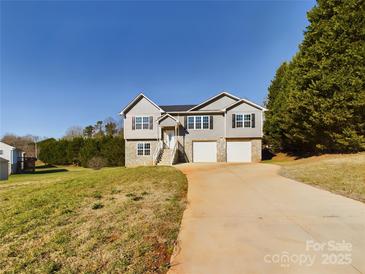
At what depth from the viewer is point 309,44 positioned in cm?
1745

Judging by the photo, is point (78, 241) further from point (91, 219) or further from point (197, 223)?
point (197, 223)

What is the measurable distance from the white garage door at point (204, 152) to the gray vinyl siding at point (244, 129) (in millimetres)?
1924

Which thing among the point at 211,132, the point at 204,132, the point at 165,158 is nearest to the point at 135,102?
the point at 165,158

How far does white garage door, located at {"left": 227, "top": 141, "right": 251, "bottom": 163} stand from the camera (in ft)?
71.3

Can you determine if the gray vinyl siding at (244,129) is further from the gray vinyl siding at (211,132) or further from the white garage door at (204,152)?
the white garage door at (204,152)

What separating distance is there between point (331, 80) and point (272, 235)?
15036 mm

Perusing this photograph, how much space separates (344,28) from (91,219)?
60.9 ft

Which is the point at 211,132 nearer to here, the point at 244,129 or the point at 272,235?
the point at 244,129

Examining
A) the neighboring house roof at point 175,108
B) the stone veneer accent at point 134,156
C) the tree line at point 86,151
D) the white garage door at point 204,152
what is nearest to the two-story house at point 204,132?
the white garage door at point 204,152

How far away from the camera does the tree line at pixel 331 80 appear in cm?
1448

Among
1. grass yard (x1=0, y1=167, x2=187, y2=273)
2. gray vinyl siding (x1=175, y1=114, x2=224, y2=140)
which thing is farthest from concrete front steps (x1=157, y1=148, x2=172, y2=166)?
grass yard (x1=0, y1=167, x2=187, y2=273)

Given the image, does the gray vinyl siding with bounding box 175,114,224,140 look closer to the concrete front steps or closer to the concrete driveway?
the concrete front steps

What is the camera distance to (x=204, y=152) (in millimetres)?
22125

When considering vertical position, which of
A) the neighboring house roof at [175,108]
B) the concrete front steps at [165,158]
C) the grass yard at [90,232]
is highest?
the neighboring house roof at [175,108]
